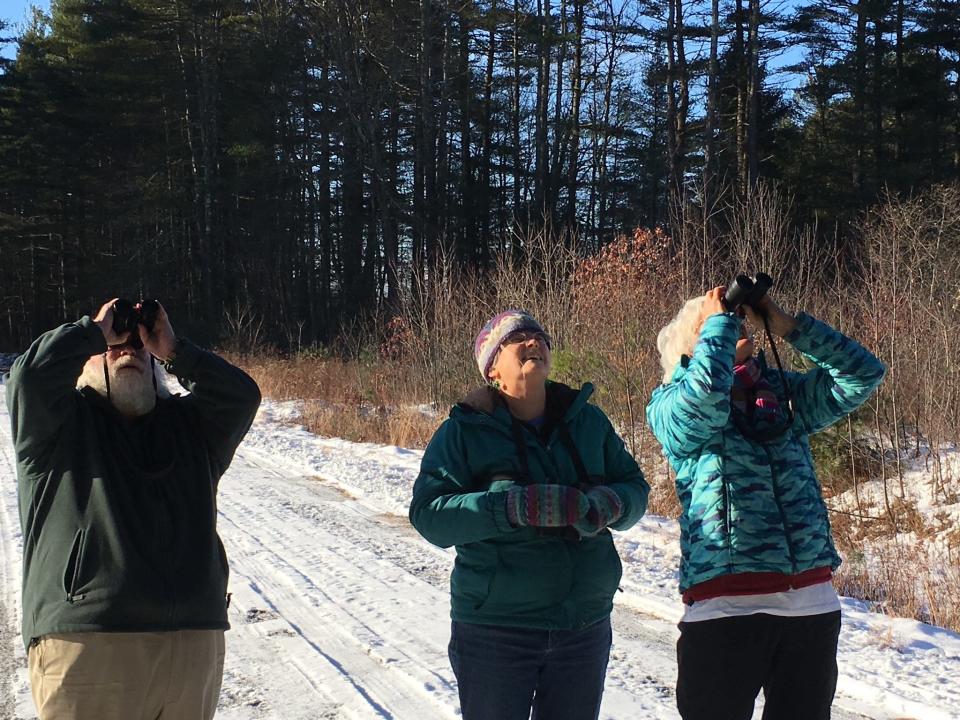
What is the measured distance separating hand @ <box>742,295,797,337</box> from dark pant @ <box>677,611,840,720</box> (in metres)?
0.93

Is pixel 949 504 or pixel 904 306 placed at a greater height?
pixel 904 306

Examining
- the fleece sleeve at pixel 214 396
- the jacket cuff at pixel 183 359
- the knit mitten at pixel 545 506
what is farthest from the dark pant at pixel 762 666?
the jacket cuff at pixel 183 359

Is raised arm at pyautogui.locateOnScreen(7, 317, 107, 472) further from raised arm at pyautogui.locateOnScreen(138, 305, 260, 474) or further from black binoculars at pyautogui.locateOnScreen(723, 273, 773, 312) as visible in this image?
black binoculars at pyautogui.locateOnScreen(723, 273, 773, 312)

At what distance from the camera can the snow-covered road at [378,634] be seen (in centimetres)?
420

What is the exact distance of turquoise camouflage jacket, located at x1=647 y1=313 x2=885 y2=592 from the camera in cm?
265

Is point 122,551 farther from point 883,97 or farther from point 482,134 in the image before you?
point 482,134

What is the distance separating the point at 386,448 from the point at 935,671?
29.1 ft

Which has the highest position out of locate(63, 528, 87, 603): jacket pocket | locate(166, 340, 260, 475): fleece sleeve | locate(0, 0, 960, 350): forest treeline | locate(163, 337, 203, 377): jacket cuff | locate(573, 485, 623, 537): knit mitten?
locate(0, 0, 960, 350): forest treeline

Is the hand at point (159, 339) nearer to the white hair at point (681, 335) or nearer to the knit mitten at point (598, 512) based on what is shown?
the knit mitten at point (598, 512)

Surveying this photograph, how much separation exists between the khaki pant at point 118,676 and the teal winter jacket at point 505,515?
0.82m

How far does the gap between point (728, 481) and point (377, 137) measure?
30611 millimetres

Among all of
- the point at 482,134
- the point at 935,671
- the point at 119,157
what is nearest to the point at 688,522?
the point at 935,671

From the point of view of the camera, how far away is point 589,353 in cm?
1184

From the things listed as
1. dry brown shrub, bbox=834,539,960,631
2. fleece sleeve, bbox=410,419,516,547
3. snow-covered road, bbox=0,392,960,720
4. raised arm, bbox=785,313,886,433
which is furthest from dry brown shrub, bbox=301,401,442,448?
fleece sleeve, bbox=410,419,516,547
